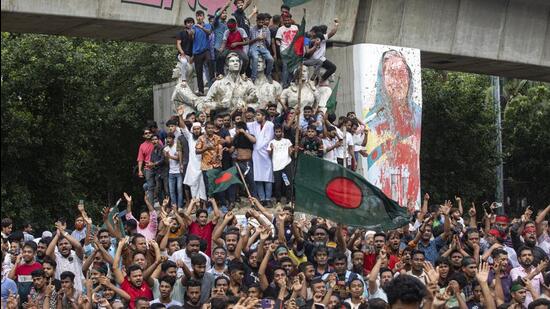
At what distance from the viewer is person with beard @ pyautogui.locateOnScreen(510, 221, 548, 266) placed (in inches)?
573

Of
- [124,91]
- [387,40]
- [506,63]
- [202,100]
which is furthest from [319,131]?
[124,91]

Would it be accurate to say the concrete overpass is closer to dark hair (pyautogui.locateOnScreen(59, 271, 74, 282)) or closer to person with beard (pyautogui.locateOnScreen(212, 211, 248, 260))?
person with beard (pyautogui.locateOnScreen(212, 211, 248, 260))

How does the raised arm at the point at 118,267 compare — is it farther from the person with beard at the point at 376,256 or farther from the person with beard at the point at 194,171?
the person with beard at the point at 194,171

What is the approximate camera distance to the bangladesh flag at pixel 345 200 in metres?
13.0

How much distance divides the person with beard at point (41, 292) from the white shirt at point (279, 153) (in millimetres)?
6498

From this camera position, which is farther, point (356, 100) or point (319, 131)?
point (356, 100)

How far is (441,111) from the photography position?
109 ft

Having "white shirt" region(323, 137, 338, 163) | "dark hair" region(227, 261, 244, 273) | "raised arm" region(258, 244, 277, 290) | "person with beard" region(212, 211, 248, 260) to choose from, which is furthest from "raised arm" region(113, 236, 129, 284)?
"white shirt" region(323, 137, 338, 163)

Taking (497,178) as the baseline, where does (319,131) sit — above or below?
above

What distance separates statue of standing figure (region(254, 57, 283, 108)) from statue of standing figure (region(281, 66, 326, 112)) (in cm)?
13

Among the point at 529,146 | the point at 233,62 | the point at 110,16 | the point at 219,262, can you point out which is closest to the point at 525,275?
the point at 219,262

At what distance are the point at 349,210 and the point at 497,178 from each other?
20467 millimetres

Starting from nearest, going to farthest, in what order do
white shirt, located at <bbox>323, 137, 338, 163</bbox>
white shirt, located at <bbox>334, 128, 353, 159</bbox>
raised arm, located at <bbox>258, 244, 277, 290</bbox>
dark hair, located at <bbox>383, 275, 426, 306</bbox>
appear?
dark hair, located at <bbox>383, 275, 426, 306</bbox>
raised arm, located at <bbox>258, 244, 277, 290</bbox>
white shirt, located at <bbox>323, 137, 338, 163</bbox>
white shirt, located at <bbox>334, 128, 353, 159</bbox>

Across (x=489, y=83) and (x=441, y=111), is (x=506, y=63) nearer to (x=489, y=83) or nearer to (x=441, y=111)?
(x=441, y=111)
